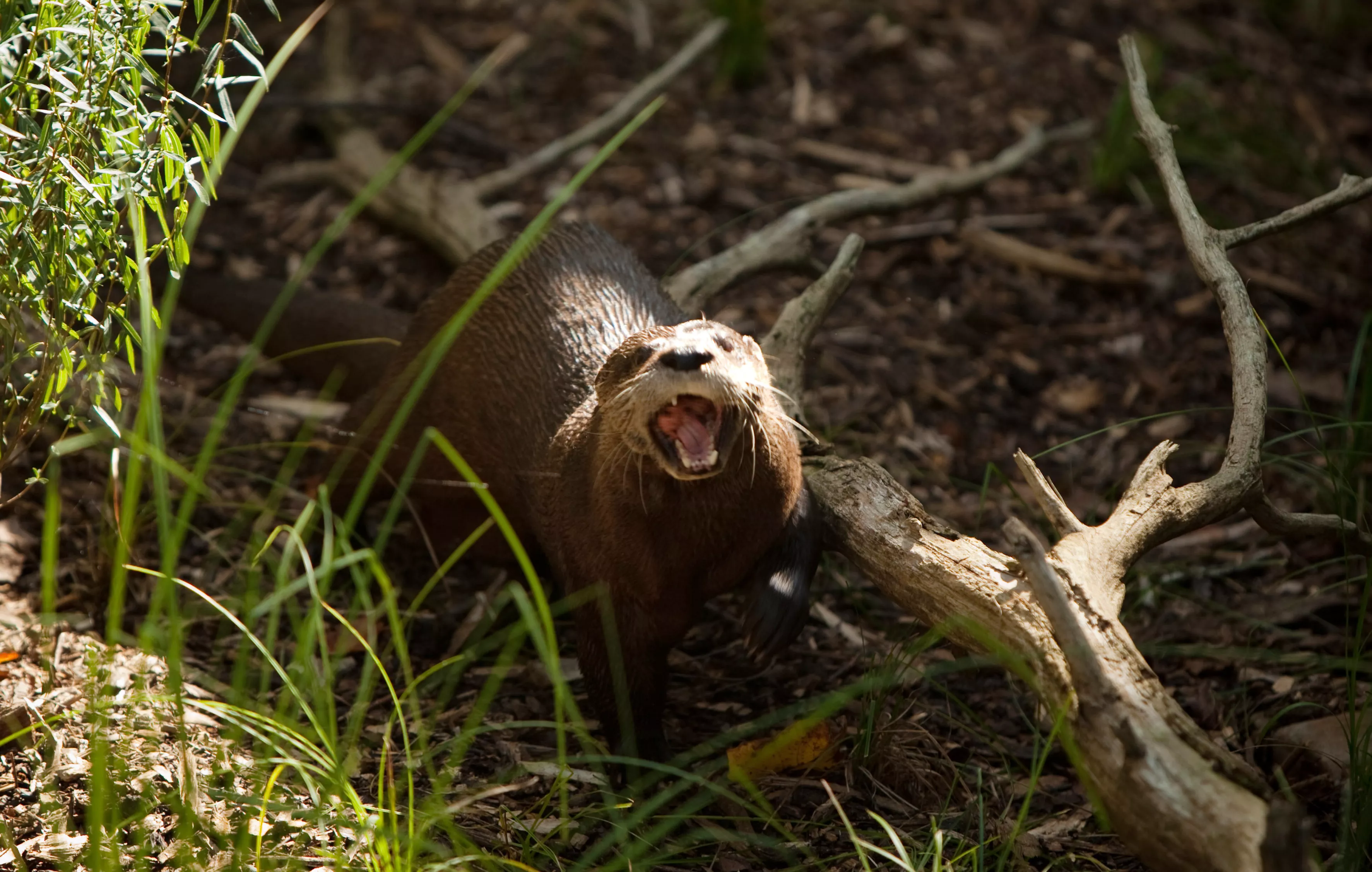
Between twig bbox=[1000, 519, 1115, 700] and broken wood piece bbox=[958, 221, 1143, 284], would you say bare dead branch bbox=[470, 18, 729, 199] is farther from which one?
twig bbox=[1000, 519, 1115, 700]

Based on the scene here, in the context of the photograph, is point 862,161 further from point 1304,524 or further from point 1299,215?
point 1304,524

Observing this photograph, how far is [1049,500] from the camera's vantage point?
6.70 feet

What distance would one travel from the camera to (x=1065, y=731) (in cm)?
165

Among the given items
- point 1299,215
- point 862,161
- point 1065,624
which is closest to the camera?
point 1065,624

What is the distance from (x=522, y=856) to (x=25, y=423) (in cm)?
110

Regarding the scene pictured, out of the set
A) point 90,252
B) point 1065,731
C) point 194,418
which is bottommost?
point 194,418

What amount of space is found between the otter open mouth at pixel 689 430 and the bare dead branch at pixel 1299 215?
39.4 inches

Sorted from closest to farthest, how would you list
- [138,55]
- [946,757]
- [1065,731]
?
[1065,731] → [138,55] → [946,757]

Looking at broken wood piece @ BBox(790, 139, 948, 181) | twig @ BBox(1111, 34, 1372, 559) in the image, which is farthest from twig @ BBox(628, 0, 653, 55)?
twig @ BBox(1111, 34, 1372, 559)

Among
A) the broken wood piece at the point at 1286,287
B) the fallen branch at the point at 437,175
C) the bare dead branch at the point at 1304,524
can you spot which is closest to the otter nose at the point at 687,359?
the bare dead branch at the point at 1304,524

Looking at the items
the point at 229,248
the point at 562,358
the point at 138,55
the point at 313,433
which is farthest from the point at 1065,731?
the point at 229,248

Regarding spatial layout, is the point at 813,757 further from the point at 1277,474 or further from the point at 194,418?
the point at 194,418

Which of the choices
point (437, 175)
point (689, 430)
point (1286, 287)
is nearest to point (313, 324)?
point (437, 175)

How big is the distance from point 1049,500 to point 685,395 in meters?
0.59
